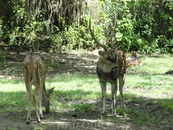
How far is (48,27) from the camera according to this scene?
18844 mm

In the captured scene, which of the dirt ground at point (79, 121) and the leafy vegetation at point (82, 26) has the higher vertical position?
the leafy vegetation at point (82, 26)

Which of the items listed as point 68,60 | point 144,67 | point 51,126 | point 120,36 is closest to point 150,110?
point 51,126

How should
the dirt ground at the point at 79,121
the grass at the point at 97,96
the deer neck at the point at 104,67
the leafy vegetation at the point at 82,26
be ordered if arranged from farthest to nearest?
the leafy vegetation at the point at 82,26 < the grass at the point at 97,96 < the deer neck at the point at 104,67 < the dirt ground at the point at 79,121


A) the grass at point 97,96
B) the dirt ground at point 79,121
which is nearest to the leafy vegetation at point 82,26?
the grass at point 97,96

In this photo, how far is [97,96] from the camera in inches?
346

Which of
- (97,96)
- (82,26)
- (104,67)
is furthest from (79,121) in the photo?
(82,26)

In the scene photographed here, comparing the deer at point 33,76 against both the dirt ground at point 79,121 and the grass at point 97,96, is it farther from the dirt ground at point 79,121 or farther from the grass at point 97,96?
the grass at point 97,96

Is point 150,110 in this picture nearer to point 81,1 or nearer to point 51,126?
point 51,126

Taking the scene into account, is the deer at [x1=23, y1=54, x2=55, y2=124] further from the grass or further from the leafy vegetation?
the leafy vegetation

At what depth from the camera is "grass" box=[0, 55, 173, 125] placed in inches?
281

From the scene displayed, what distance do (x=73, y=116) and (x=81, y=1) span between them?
44.3 feet

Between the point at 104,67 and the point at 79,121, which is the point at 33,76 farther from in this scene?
the point at 104,67

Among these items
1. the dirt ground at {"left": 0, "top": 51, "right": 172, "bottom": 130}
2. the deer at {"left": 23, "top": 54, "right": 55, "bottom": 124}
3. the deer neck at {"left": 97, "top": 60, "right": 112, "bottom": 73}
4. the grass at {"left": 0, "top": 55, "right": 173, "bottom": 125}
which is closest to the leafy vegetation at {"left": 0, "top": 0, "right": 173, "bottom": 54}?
the grass at {"left": 0, "top": 55, "right": 173, "bottom": 125}

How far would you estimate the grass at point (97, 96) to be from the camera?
23.4ft
